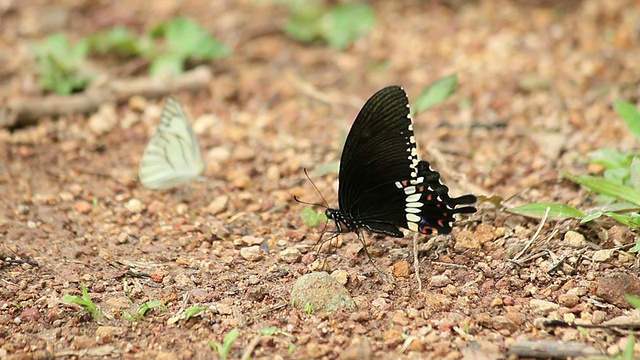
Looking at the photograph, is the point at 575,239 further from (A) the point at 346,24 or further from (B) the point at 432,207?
(A) the point at 346,24

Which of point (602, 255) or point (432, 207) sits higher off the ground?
point (432, 207)

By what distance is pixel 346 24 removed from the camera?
6938 mm

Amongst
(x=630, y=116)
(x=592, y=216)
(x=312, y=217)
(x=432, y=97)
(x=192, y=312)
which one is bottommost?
(x=192, y=312)

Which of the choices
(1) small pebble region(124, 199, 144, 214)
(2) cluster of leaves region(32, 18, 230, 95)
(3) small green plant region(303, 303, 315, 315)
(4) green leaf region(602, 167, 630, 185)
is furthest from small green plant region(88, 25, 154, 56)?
(4) green leaf region(602, 167, 630, 185)

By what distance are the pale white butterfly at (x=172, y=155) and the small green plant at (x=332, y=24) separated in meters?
2.35

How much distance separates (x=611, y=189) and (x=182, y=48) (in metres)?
3.96

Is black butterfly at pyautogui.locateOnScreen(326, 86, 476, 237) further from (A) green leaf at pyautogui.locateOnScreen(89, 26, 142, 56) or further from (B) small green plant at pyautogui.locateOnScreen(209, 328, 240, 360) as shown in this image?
(A) green leaf at pyautogui.locateOnScreen(89, 26, 142, 56)

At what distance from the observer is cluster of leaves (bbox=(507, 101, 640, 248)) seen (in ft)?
12.0

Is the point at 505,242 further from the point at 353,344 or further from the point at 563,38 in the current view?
the point at 563,38

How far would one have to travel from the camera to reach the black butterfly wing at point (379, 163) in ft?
11.6

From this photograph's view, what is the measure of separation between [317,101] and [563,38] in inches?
95.1

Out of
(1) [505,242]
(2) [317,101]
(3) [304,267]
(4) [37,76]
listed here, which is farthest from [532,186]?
(4) [37,76]

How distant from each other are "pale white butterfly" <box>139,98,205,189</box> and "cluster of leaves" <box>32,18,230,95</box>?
1.33 m

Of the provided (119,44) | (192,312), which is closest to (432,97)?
(192,312)
